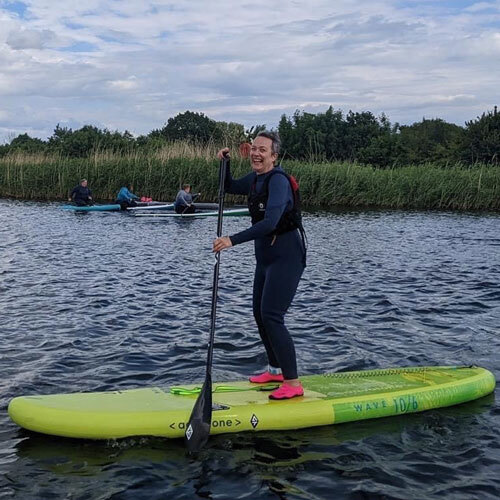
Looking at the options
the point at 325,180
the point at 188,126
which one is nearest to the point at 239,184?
the point at 325,180

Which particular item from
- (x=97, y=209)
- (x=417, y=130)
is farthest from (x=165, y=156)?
(x=417, y=130)

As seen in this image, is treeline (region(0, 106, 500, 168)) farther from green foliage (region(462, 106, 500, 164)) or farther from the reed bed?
the reed bed

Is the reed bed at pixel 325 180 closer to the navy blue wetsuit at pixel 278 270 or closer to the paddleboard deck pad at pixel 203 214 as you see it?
the paddleboard deck pad at pixel 203 214

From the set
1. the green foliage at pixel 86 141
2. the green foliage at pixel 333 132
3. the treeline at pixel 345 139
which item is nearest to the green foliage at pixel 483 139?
the treeline at pixel 345 139

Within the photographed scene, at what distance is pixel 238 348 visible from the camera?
7406mm

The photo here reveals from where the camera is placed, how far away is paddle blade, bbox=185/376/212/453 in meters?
4.64

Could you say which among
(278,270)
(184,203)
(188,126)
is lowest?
(278,270)

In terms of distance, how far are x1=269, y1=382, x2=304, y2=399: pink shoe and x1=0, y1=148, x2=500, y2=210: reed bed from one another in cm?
2177

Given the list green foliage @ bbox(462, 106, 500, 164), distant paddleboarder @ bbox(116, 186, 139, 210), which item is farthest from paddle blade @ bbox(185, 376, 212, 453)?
green foliage @ bbox(462, 106, 500, 164)

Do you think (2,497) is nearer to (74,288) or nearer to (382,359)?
(382,359)

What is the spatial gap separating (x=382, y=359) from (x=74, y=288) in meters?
5.45

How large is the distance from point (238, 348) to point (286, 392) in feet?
7.21

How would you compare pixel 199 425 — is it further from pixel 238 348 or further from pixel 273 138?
pixel 238 348

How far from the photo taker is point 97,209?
24.0m
